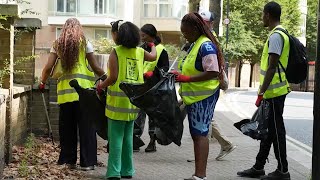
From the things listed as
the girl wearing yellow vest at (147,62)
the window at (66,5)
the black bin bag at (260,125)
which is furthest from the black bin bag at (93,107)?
the window at (66,5)

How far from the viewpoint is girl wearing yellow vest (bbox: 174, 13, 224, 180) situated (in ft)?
21.4

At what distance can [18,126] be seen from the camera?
8734mm

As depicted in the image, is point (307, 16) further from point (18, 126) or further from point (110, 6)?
point (18, 126)

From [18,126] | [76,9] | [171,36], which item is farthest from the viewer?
[171,36]

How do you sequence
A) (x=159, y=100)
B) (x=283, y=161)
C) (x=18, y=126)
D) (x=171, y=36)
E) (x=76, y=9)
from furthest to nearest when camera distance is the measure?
(x=171, y=36) < (x=76, y=9) < (x=18, y=126) < (x=283, y=161) < (x=159, y=100)

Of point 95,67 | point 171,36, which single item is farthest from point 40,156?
point 171,36

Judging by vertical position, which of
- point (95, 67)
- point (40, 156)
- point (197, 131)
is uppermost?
point (95, 67)

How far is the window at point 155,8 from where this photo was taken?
50.3m

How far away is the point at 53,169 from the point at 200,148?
1854 mm

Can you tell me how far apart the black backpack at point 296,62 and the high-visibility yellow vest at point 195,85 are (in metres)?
1.06

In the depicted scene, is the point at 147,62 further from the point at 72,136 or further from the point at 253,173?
the point at 253,173

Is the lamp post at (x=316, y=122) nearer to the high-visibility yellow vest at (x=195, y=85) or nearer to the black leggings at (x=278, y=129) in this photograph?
the high-visibility yellow vest at (x=195, y=85)

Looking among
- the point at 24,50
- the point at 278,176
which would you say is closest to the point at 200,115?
the point at 278,176

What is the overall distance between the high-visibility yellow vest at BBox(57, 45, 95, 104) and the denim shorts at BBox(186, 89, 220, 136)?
155 centimetres
